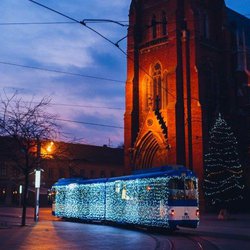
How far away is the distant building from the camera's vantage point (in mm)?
68062

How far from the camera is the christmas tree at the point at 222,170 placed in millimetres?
40406

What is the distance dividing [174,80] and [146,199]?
81.8 feet

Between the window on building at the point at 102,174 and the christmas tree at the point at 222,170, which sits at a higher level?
the window on building at the point at 102,174

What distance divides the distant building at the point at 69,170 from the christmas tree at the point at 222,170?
884 inches

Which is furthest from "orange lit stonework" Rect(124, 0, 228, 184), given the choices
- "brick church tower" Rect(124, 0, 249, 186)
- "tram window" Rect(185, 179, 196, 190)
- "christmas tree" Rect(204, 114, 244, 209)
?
"tram window" Rect(185, 179, 196, 190)

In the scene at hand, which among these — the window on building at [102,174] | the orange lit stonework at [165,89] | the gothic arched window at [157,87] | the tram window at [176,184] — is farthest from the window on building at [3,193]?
the tram window at [176,184]

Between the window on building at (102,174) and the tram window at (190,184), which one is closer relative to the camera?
the tram window at (190,184)

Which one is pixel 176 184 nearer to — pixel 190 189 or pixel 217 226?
pixel 190 189

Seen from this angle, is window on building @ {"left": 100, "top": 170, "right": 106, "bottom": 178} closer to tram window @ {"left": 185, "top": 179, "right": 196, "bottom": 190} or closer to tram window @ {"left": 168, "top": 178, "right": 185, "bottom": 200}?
tram window @ {"left": 185, "top": 179, "right": 196, "bottom": 190}

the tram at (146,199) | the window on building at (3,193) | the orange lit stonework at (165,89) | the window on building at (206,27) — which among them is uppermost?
the window on building at (206,27)

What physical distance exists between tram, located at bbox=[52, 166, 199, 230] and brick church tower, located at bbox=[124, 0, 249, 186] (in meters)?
16.9

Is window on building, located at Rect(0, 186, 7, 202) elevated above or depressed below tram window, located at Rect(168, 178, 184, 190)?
above

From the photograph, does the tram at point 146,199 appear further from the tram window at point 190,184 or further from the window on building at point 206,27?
the window on building at point 206,27

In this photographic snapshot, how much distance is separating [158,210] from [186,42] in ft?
94.6
